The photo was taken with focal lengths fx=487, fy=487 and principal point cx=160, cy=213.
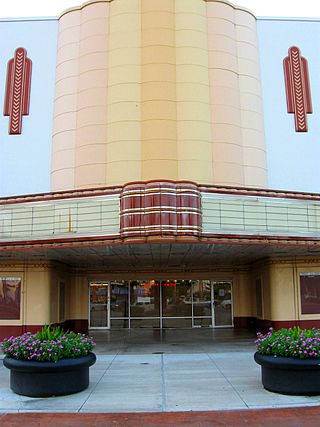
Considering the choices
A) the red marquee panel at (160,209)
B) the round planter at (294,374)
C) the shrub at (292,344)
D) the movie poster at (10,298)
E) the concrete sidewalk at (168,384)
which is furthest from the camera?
the movie poster at (10,298)

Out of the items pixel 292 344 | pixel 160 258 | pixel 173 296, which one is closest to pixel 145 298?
pixel 173 296

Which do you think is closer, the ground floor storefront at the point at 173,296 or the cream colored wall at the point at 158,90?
the ground floor storefront at the point at 173,296

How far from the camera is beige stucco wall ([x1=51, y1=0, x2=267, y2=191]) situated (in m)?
18.5

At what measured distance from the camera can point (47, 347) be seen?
9266 millimetres

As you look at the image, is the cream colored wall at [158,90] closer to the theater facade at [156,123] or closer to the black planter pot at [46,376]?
the theater facade at [156,123]

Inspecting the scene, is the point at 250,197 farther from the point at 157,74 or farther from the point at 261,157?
the point at 157,74

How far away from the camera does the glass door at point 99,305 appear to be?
22531 mm

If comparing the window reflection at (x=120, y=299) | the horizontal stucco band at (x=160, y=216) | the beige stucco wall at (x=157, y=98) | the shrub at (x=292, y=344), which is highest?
the beige stucco wall at (x=157, y=98)

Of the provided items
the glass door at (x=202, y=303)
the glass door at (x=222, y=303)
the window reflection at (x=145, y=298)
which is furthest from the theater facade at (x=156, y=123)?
the window reflection at (x=145, y=298)

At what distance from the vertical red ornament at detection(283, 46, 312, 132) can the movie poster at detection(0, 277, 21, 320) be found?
1272cm

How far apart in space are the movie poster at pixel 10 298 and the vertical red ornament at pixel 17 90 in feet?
20.2

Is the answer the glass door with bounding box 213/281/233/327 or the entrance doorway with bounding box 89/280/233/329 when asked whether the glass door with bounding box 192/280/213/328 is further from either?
the glass door with bounding box 213/281/233/327

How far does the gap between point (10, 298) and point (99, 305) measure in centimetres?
550

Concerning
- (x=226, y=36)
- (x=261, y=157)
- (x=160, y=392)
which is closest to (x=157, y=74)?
(x=226, y=36)
